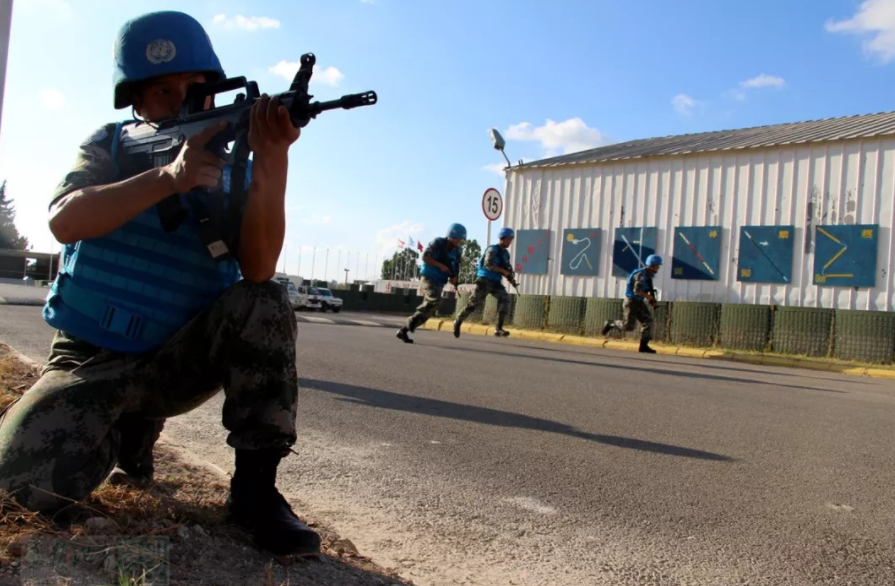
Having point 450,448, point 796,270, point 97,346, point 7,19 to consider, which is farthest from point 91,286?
point 796,270

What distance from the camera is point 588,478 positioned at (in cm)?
316

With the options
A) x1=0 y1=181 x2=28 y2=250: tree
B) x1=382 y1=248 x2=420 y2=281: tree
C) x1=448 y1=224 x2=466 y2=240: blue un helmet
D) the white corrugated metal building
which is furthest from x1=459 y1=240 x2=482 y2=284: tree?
x1=448 y1=224 x2=466 y2=240: blue un helmet

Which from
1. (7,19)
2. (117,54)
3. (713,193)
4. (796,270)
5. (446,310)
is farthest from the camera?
(446,310)

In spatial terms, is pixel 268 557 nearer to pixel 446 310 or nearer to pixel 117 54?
pixel 117 54

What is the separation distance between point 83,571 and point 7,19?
223 centimetres

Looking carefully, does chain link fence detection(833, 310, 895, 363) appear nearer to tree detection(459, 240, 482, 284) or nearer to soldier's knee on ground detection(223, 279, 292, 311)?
soldier's knee on ground detection(223, 279, 292, 311)

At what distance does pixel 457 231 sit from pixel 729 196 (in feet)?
22.8

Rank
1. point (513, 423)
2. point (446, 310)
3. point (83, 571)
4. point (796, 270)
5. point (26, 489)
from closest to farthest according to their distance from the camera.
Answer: point (83, 571), point (26, 489), point (513, 423), point (796, 270), point (446, 310)

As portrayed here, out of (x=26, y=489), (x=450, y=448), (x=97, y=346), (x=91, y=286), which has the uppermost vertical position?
(x=91, y=286)

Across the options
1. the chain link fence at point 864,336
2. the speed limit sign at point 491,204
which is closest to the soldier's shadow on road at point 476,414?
the chain link fence at point 864,336

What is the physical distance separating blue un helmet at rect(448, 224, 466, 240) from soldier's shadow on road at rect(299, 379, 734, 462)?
5.26 m

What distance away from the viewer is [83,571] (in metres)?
1.43

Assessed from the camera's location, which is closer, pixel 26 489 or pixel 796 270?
pixel 26 489

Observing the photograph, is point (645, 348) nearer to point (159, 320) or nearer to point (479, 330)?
point (479, 330)
